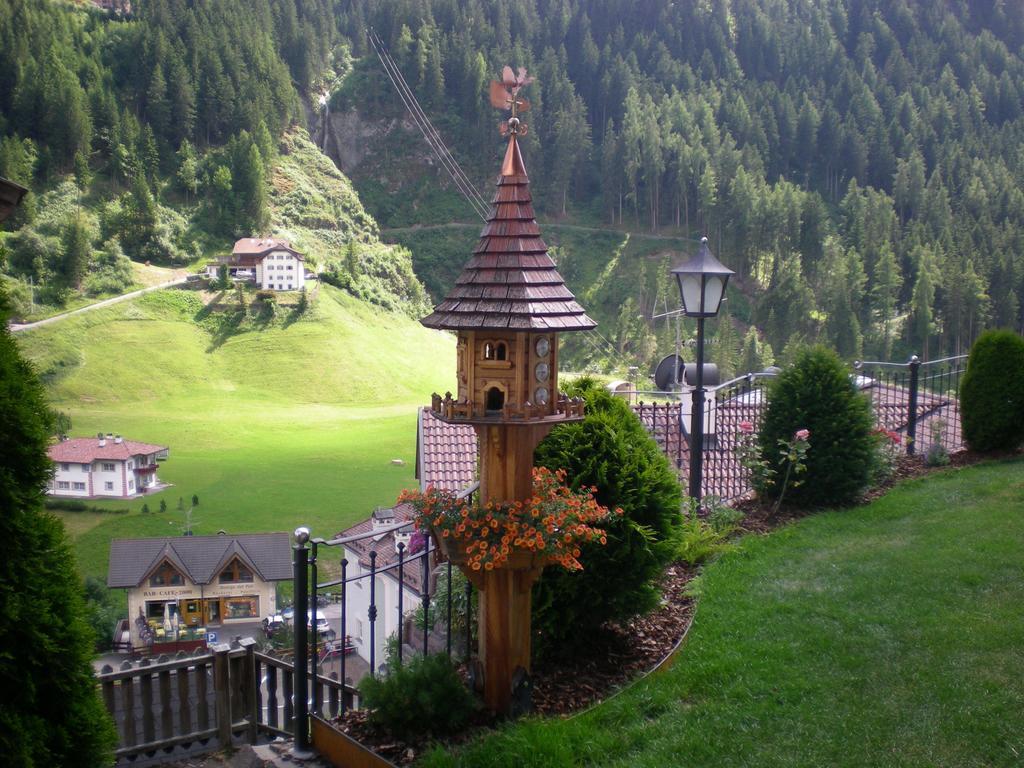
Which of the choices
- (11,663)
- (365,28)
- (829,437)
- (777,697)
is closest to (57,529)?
(11,663)

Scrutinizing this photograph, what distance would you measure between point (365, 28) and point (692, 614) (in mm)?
88722

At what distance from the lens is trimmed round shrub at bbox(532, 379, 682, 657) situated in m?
4.71

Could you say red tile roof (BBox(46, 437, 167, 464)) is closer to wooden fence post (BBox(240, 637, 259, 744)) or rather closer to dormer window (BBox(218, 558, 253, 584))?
dormer window (BBox(218, 558, 253, 584))

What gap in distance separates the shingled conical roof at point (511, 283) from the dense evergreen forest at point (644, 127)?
39.4 meters

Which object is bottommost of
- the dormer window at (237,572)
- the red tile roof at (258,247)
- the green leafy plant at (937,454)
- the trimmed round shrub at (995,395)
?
the dormer window at (237,572)

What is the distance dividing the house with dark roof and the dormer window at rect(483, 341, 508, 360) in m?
15.0

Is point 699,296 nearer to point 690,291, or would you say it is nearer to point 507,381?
point 690,291

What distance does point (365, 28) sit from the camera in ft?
279

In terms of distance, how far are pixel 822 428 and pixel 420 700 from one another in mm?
5172

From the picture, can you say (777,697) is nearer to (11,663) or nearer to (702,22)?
(11,663)

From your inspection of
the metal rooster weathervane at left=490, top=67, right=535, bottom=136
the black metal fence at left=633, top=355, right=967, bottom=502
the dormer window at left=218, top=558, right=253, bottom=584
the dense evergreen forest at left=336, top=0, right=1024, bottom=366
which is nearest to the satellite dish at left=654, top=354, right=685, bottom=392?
the black metal fence at left=633, top=355, right=967, bottom=502

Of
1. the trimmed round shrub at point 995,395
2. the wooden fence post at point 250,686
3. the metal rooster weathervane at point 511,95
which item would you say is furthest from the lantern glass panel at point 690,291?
the wooden fence post at point 250,686

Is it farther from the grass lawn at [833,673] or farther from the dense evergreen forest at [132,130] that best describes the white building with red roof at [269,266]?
the grass lawn at [833,673]

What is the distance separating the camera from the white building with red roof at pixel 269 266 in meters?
Result: 46.2
